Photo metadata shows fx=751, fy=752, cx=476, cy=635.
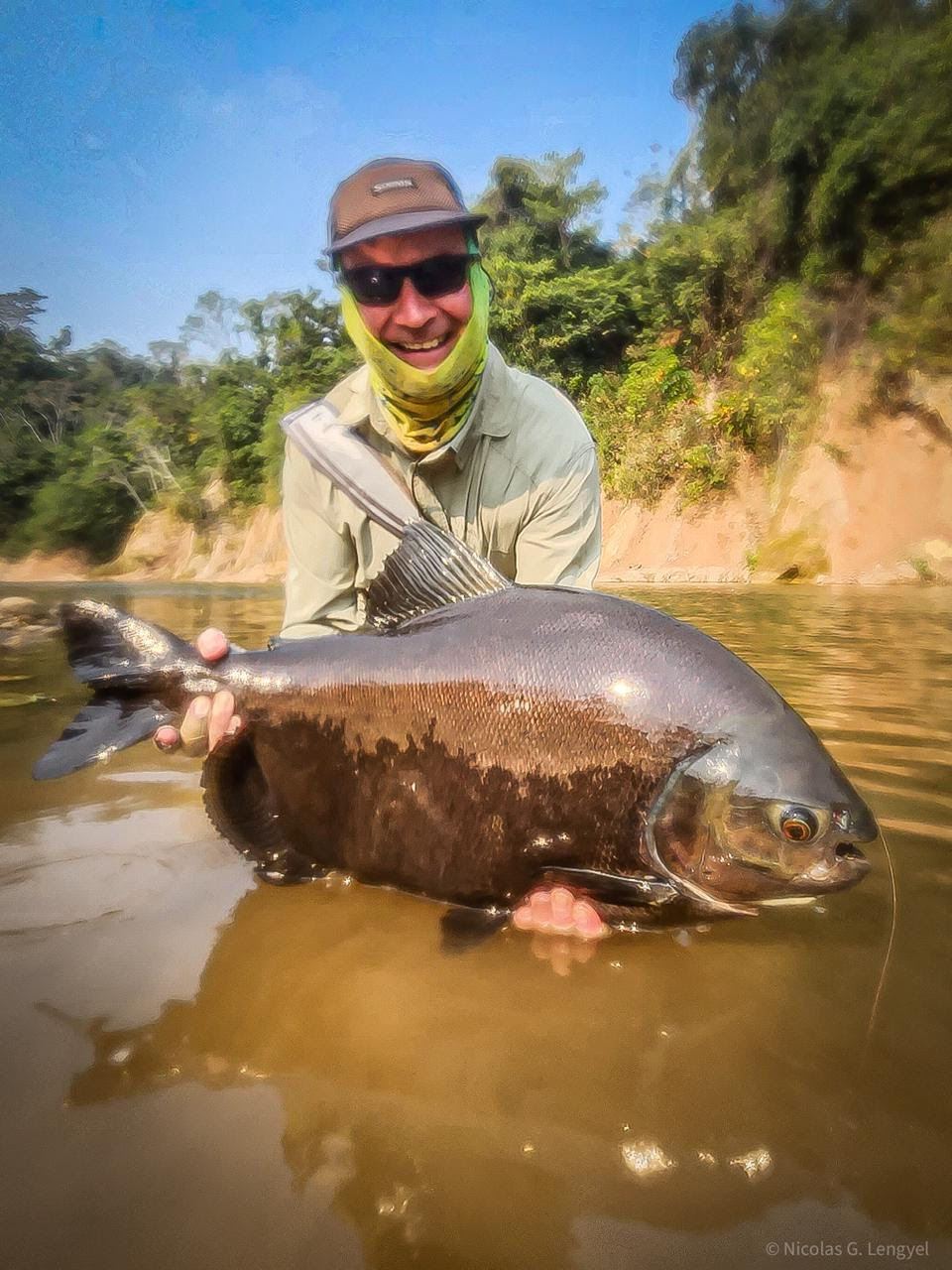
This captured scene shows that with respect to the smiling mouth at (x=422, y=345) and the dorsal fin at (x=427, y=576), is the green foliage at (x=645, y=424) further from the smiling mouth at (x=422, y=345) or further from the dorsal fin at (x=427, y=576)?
the dorsal fin at (x=427, y=576)

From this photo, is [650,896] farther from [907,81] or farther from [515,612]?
[907,81]

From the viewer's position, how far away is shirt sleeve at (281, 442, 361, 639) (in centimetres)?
304

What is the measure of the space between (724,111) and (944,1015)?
22.9 metres

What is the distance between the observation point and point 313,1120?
1.26 meters

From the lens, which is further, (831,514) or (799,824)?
(831,514)

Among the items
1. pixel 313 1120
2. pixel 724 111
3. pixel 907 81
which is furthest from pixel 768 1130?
pixel 724 111

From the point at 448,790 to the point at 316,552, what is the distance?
1.62m

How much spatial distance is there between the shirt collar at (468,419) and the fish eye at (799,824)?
2.00m

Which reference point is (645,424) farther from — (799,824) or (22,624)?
(799,824)

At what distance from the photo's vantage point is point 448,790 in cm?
176

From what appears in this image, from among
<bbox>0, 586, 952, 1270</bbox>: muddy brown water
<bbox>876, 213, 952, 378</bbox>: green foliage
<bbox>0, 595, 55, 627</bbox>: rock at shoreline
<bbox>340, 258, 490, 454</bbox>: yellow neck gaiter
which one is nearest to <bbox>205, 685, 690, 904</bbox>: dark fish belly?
<bbox>0, 586, 952, 1270</bbox>: muddy brown water

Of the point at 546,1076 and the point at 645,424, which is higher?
the point at 645,424

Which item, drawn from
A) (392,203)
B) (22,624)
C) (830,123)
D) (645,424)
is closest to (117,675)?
(392,203)

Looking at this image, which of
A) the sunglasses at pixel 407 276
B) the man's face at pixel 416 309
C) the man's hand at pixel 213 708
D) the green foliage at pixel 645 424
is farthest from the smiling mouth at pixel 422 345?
the green foliage at pixel 645 424
